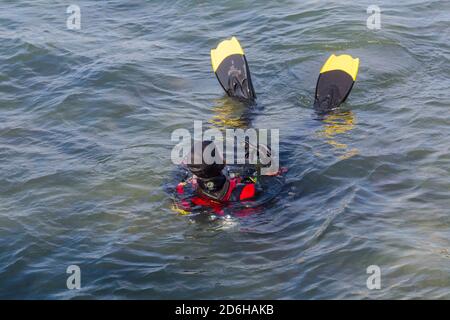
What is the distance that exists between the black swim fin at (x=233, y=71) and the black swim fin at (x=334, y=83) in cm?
92

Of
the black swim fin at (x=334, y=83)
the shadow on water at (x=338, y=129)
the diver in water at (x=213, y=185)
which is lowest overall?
the diver in water at (x=213, y=185)

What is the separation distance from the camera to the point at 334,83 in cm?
909

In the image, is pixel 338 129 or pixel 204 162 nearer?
pixel 204 162

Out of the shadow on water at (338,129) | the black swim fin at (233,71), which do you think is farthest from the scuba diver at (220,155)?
the shadow on water at (338,129)

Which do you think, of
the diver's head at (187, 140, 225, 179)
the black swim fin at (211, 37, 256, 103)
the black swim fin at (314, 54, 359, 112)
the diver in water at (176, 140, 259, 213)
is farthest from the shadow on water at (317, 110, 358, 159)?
the diver's head at (187, 140, 225, 179)

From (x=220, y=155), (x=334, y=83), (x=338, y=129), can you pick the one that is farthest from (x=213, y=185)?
(x=334, y=83)

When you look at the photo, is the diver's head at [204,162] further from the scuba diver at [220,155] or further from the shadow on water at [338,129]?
the shadow on water at [338,129]

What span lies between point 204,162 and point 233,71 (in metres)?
3.40

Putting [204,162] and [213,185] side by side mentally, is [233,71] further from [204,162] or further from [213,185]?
[204,162]

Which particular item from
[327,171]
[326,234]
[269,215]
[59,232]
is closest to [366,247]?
[326,234]

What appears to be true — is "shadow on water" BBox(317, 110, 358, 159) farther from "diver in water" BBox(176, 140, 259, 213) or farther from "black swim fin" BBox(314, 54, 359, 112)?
"diver in water" BBox(176, 140, 259, 213)

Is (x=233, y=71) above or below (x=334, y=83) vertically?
above

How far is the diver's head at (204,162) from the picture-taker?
20.6 ft

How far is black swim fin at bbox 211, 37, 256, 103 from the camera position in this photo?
938 centimetres
